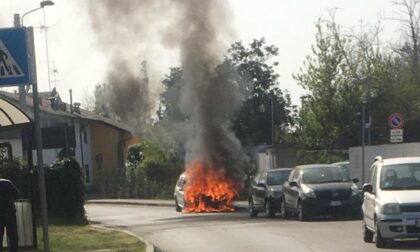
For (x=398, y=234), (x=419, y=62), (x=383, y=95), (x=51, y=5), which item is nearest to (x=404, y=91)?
(x=383, y=95)

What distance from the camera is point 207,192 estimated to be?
121 ft

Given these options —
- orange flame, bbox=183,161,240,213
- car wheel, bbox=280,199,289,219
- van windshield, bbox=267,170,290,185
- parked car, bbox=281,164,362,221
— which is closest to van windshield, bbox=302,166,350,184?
parked car, bbox=281,164,362,221

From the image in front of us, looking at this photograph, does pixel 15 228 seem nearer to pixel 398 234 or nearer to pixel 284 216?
pixel 398 234

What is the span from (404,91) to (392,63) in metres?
3.30

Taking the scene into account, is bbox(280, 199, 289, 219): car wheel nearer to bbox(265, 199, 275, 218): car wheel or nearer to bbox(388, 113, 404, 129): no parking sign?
bbox(265, 199, 275, 218): car wheel

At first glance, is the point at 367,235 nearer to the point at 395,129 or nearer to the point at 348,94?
the point at 395,129

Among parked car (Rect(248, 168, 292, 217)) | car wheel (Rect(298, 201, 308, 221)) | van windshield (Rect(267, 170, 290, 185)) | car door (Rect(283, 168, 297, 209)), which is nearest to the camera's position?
car wheel (Rect(298, 201, 308, 221))

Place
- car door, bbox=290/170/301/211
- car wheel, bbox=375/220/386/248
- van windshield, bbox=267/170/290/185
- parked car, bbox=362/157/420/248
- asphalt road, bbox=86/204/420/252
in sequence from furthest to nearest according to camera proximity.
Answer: van windshield, bbox=267/170/290/185 → car door, bbox=290/170/301/211 → asphalt road, bbox=86/204/420/252 → car wheel, bbox=375/220/386/248 → parked car, bbox=362/157/420/248

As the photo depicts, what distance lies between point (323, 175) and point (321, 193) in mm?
1181

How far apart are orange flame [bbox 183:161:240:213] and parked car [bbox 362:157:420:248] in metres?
19.5

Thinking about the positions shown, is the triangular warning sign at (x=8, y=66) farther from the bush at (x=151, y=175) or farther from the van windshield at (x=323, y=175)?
the bush at (x=151, y=175)

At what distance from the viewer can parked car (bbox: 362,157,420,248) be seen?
15.6 meters

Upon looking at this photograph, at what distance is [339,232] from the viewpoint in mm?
20578

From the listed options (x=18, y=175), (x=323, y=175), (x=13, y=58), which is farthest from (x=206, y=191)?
(x=13, y=58)
